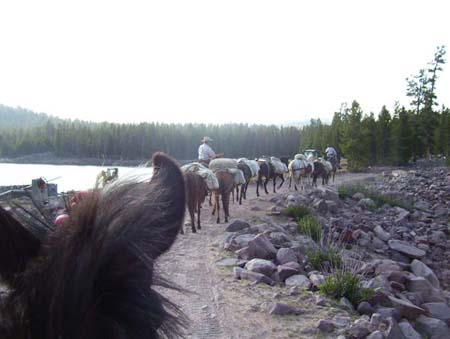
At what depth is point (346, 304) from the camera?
6.03 m

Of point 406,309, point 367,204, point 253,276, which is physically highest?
point 253,276

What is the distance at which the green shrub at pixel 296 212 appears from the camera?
13234mm

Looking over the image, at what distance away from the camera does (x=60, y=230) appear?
1.09m

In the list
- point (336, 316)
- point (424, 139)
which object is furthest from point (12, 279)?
point (424, 139)

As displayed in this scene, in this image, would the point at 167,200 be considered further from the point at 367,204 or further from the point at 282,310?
the point at 367,204

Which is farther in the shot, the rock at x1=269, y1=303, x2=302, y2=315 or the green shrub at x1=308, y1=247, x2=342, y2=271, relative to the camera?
the green shrub at x1=308, y1=247, x2=342, y2=271

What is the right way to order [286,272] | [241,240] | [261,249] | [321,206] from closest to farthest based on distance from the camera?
1. [286,272]
2. [261,249]
3. [241,240]
4. [321,206]

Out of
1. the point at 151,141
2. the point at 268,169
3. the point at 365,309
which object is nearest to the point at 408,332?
the point at 365,309

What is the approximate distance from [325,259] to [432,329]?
2113mm

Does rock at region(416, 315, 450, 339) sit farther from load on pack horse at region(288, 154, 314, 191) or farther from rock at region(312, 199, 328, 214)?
load on pack horse at region(288, 154, 314, 191)

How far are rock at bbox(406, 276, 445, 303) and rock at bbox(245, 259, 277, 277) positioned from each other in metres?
3.23

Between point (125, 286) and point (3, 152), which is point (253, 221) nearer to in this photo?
point (125, 286)

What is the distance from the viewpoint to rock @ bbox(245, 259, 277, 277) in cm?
722

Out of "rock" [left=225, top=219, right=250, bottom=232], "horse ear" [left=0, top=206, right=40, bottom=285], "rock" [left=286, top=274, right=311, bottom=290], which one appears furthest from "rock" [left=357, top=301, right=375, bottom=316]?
"horse ear" [left=0, top=206, right=40, bottom=285]
